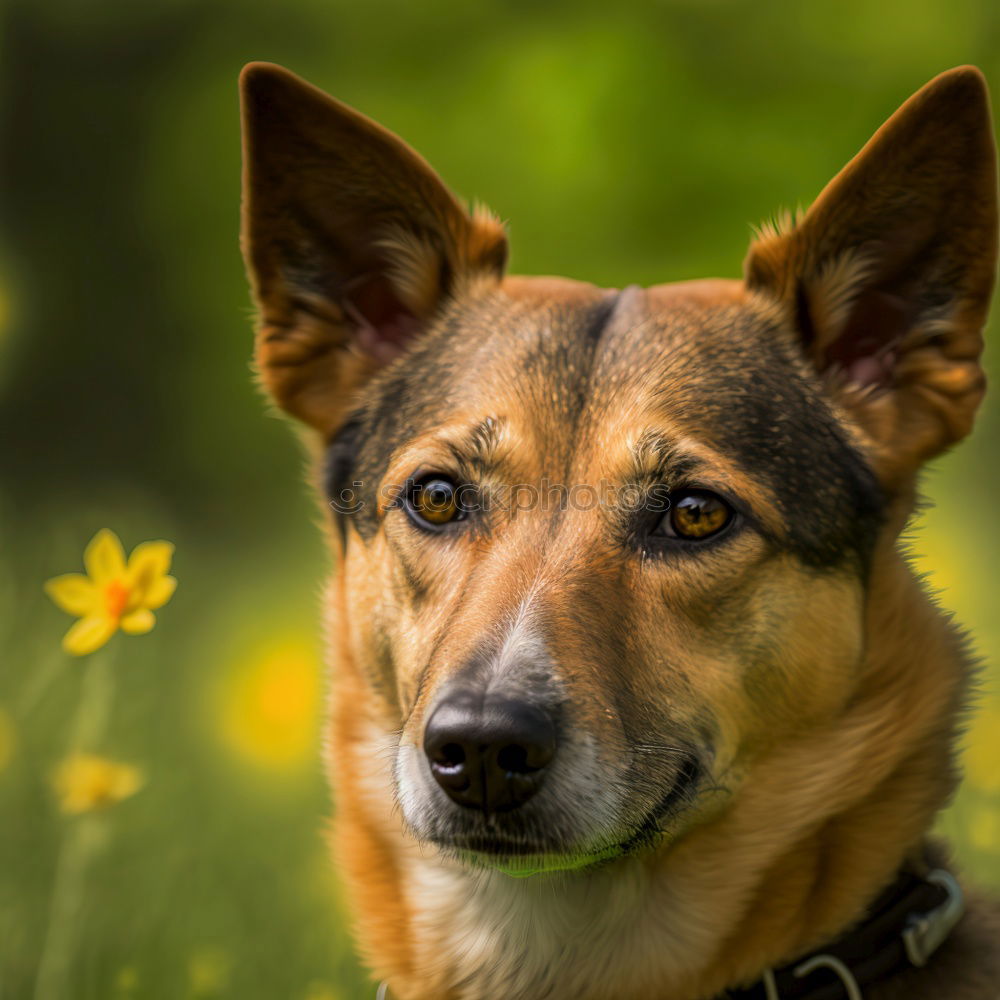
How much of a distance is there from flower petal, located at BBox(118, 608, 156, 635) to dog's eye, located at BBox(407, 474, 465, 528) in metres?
0.69

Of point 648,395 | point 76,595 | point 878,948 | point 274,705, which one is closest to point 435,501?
point 648,395

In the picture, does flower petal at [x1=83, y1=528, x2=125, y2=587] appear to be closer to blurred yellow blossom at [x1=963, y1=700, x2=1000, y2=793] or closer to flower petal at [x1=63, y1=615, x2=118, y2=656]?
flower petal at [x1=63, y1=615, x2=118, y2=656]

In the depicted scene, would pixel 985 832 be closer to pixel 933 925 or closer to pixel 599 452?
pixel 933 925

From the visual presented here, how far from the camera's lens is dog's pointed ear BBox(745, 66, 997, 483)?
111 inches

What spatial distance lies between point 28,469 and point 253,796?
241cm

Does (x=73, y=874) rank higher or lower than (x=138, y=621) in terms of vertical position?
lower

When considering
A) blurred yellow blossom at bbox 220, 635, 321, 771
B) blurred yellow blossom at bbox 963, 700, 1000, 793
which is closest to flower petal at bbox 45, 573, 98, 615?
blurred yellow blossom at bbox 220, 635, 321, 771

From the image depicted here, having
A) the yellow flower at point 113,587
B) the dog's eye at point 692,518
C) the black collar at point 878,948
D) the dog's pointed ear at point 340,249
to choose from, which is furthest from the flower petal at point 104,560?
the black collar at point 878,948

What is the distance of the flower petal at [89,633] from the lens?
2854mm

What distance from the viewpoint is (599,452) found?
2.86 metres

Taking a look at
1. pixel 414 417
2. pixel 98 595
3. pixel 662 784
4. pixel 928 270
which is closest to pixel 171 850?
pixel 98 595

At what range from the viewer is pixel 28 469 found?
19.7ft

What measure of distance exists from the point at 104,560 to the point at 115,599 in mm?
118

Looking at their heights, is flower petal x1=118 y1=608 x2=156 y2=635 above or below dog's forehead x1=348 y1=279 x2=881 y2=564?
below
